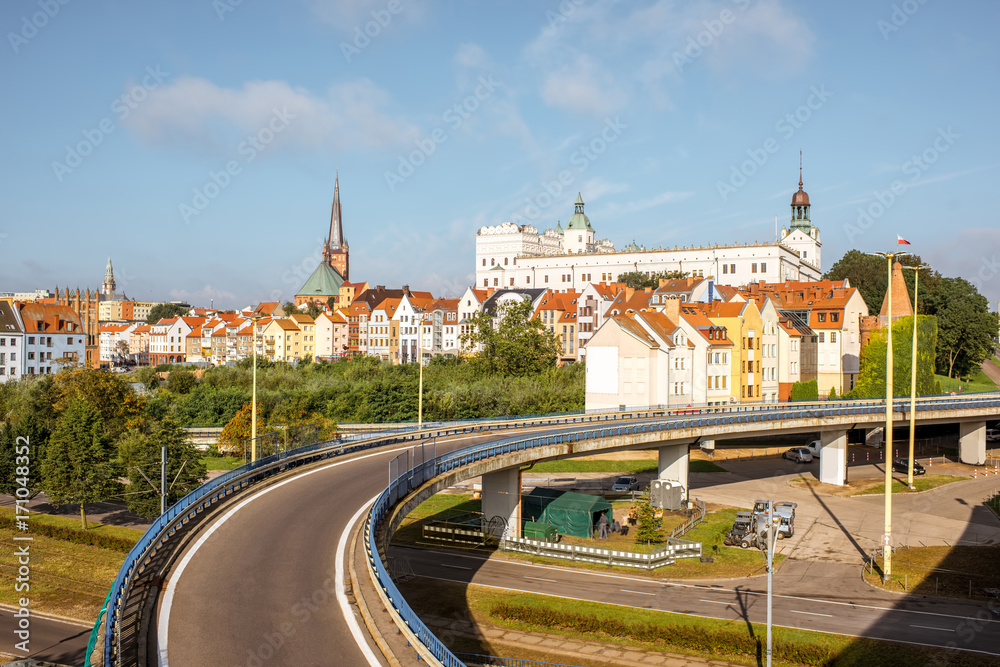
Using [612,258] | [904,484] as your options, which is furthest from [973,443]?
[612,258]

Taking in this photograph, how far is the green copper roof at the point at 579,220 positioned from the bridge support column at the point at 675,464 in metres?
137

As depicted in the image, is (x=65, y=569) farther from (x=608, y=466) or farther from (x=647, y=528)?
(x=608, y=466)

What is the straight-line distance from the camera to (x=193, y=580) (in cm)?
1977

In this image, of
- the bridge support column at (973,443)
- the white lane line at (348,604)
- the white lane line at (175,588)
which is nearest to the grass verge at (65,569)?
the white lane line at (175,588)

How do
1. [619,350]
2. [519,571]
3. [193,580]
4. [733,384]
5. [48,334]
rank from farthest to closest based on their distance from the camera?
[48,334] → [733,384] → [619,350] → [519,571] → [193,580]

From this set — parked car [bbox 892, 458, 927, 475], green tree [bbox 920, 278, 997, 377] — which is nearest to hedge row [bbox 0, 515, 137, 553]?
parked car [bbox 892, 458, 927, 475]

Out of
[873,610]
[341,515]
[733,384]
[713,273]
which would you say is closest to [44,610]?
[341,515]

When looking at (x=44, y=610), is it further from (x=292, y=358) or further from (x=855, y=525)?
(x=292, y=358)

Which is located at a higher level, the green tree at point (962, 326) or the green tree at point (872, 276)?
the green tree at point (872, 276)

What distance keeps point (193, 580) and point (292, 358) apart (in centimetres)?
13230

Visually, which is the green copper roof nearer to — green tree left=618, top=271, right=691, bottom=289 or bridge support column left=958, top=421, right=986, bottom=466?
green tree left=618, top=271, right=691, bottom=289

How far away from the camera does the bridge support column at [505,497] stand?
43.1 meters

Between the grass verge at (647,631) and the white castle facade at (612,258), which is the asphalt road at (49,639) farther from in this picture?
the white castle facade at (612,258)

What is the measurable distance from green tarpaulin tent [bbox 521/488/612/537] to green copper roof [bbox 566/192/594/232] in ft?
471
